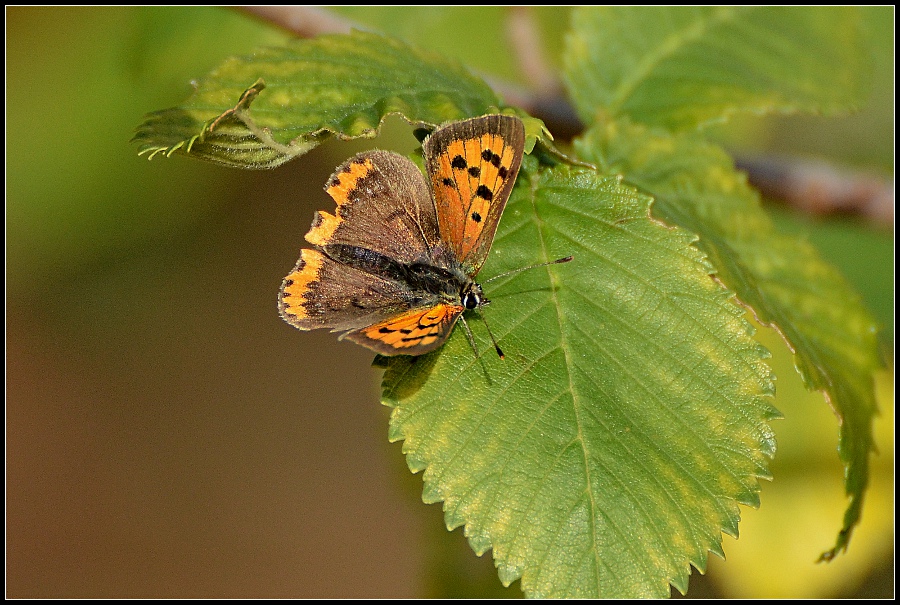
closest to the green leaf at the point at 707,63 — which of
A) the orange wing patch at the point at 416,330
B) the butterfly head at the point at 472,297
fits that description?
the butterfly head at the point at 472,297

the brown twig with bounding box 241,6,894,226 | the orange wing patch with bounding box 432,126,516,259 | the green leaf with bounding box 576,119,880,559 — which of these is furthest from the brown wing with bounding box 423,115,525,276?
the brown twig with bounding box 241,6,894,226

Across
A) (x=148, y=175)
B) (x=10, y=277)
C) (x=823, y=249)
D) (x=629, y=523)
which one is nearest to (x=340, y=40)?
(x=629, y=523)

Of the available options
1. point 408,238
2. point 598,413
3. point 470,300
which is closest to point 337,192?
point 408,238

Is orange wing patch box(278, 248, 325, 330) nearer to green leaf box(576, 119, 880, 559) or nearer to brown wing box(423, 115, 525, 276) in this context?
brown wing box(423, 115, 525, 276)

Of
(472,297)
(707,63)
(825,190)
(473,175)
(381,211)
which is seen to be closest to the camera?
(472,297)

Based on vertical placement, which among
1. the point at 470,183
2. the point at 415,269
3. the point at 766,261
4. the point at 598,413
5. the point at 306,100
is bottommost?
the point at 598,413

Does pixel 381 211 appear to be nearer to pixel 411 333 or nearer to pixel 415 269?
pixel 415 269
